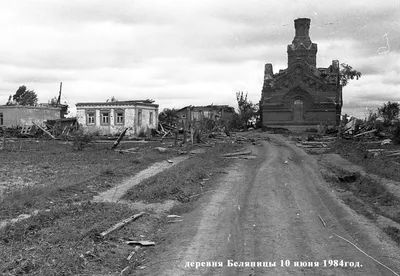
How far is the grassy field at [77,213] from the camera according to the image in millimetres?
7656

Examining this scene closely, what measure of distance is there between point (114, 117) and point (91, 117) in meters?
2.78

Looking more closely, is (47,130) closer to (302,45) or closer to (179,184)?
(302,45)

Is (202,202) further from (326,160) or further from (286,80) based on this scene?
(286,80)

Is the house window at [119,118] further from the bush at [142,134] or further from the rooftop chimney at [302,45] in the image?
the rooftop chimney at [302,45]

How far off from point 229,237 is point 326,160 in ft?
54.1

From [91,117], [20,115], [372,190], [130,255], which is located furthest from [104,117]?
[130,255]

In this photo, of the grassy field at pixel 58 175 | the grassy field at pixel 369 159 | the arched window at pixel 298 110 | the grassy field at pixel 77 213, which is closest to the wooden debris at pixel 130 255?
the grassy field at pixel 77 213

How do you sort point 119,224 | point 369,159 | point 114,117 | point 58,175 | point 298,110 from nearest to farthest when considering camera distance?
point 119,224 → point 58,175 → point 369,159 → point 114,117 → point 298,110

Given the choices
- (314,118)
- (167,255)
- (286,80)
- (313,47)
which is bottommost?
(167,255)

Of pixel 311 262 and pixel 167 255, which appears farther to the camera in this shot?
pixel 167 255

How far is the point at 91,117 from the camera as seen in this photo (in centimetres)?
4588

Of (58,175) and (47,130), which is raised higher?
(47,130)

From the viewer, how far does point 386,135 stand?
35406 millimetres

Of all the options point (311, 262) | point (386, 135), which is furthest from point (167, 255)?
point (386, 135)
